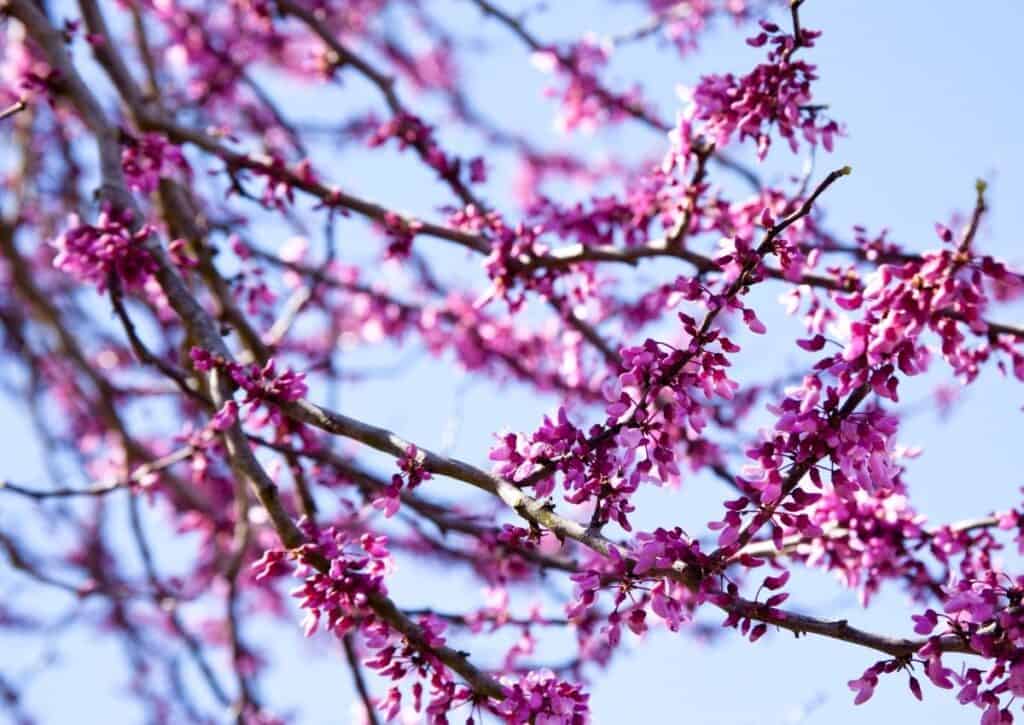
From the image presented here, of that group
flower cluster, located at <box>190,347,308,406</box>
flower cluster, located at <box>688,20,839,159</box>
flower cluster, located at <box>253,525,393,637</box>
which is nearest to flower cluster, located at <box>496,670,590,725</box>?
flower cluster, located at <box>253,525,393,637</box>

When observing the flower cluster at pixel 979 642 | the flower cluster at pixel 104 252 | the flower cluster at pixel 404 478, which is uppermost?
the flower cluster at pixel 104 252

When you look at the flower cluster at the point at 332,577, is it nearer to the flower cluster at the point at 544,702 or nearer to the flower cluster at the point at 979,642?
the flower cluster at the point at 544,702

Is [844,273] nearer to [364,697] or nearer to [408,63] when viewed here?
[364,697]

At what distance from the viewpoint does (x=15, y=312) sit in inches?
346

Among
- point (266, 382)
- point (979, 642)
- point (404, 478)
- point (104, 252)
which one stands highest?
point (104, 252)

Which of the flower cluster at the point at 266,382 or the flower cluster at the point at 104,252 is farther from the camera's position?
the flower cluster at the point at 104,252

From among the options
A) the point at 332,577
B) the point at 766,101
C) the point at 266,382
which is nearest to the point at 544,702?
the point at 332,577

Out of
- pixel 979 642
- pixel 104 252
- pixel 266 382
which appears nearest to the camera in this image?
pixel 979 642

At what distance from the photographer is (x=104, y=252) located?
3.67 m

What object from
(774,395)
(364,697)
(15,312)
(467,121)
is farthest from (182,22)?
(364,697)

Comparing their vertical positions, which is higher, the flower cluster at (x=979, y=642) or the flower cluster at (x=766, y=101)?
the flower cluster at (x=766, y=101)

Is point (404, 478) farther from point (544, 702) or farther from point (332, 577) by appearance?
point (544, 702)

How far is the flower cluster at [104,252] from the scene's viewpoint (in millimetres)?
3691

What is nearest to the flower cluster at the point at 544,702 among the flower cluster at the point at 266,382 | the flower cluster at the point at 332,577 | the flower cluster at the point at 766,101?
the flower cluster at the point at 332,577
